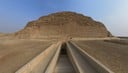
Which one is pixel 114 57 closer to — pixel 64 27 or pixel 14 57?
pixel 14 57

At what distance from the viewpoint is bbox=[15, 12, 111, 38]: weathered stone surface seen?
6581cm

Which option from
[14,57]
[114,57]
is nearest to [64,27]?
[14,57]

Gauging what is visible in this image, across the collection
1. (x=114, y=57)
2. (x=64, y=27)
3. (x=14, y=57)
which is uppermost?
(x=64, y=27)

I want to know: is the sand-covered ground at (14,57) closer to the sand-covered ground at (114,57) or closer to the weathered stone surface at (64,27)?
the sand-covered ground at (114,57)

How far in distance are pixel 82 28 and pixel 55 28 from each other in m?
7.09

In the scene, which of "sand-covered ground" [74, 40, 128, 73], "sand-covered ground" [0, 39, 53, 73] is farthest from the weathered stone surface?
"sand-covered ground" [74, 40, 128, 73]

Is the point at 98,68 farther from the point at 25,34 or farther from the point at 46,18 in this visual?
the point at 46,18

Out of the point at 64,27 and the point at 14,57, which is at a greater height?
A: the point at 64,27

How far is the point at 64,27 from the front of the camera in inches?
2697

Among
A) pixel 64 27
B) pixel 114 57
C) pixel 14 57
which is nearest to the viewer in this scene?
pixel 114 57

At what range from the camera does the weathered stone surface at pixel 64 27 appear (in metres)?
65.8

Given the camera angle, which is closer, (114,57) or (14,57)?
(114,57)

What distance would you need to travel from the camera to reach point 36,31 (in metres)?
66.4

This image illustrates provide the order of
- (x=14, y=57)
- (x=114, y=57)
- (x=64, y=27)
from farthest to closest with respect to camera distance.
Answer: (x=64, y=27) < (x=14, y=57) < (x=114, y=57)
